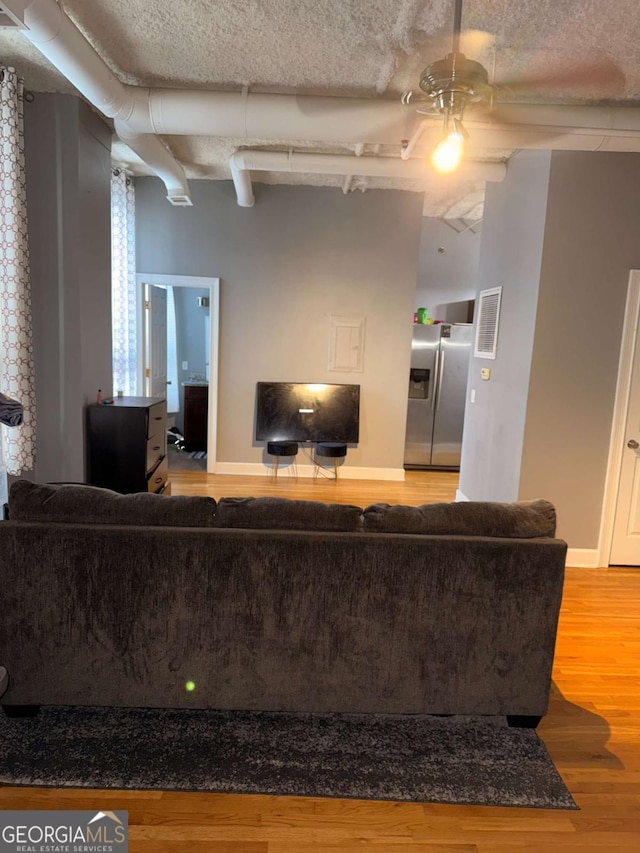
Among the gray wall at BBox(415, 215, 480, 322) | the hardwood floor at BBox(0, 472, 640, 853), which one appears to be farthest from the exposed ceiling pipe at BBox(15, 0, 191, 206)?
the gray wall at BBox(415, 215, 480, 322)

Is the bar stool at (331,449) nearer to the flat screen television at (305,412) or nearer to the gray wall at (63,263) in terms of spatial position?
the flat screen television at (305,412)

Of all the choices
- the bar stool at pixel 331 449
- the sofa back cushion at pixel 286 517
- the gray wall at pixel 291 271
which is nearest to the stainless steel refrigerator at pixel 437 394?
the gray wall at pixel 291 271

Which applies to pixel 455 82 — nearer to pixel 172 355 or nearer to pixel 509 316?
pixel 509 316

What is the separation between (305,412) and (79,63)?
12.3 ft

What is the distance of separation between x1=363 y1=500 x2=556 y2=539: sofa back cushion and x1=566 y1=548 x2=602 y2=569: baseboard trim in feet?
7.30

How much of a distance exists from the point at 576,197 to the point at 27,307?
3.65 m

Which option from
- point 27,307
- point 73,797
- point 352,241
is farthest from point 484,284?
point 73,797

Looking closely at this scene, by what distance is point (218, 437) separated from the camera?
5.98m

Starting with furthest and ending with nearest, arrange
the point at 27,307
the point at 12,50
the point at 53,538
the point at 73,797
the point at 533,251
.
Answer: the point at 533,251, the point at 27,307, the point at 12,50, the point at 53,538, the point at 73,797

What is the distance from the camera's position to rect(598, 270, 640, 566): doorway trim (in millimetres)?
3715

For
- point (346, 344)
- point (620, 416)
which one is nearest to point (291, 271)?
point (346, 344)

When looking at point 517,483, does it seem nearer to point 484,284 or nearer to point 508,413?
point 508,413

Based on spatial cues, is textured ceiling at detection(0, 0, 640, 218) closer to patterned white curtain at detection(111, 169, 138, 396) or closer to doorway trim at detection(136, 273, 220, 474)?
patterned white curtain at detection(111, 169, 138, 396)

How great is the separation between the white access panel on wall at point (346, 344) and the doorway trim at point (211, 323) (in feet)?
4.06
